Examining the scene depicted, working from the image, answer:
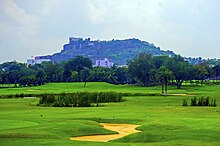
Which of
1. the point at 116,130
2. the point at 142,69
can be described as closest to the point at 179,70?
the point at 142,69

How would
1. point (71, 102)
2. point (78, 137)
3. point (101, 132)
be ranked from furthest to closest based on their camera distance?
point (71, 102), point (101, 132), point (78, 137)

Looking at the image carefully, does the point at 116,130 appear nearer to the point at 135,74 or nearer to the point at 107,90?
the point at 107,90

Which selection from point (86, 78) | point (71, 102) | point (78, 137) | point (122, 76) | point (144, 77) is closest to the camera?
point (78, 137)

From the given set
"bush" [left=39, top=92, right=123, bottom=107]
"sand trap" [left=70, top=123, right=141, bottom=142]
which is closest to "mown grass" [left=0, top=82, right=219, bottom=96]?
"bush" [left=39, top=92, right=123, bottom=107]

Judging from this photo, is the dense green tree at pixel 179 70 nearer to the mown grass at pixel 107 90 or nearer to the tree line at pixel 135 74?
the tree line at pixel 135 74

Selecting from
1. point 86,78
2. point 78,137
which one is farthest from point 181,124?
point 86,78

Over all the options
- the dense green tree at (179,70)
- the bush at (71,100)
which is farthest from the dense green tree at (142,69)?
the bush at (71,100)

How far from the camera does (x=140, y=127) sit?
127ft

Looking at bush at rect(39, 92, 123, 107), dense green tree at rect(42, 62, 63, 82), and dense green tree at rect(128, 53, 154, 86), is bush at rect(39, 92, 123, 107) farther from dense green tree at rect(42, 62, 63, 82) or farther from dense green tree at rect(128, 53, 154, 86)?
dense green tree at rect(42, 62, 63, 82)

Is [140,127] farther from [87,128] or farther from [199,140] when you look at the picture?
[199,140]

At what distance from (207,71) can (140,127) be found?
466 feet

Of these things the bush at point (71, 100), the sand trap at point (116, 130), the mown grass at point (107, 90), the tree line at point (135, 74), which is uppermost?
the tree line at point (135, 74)

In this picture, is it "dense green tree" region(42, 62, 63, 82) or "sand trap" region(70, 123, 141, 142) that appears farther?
"dense green tree" region(42, 62, 63, 82)

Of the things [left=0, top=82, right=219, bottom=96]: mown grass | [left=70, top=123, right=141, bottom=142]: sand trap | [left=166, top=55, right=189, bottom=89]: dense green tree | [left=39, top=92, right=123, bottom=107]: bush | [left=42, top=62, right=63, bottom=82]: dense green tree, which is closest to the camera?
[left=70, top=123, right=141, bottom=142]: sand trap
